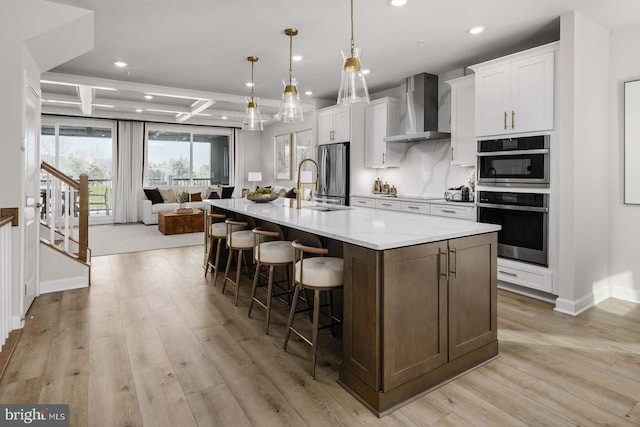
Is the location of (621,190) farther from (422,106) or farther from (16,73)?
(16,73)

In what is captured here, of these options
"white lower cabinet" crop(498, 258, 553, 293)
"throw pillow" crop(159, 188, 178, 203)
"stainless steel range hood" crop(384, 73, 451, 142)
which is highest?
"stainless steel range hood" crop(384, 73, 451, 142)

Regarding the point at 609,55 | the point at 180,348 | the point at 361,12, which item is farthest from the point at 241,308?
the point at 609,55

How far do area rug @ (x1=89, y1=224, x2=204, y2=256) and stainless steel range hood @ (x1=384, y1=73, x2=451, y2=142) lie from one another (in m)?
4.14

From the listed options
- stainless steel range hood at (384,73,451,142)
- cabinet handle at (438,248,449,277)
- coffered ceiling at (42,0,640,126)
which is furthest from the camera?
stainless steel range hood at (384,73,451,142)

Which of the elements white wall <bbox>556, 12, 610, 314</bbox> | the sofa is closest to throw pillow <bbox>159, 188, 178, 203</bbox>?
the sofa

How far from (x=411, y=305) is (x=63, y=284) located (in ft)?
12.6

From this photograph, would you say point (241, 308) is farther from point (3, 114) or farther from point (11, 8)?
point (11, 8)

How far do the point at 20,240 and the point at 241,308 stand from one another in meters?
1.87

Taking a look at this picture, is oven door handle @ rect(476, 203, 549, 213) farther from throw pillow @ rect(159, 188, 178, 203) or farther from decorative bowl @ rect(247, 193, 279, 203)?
throw pillow @ rect(159, 188, 178, 203)

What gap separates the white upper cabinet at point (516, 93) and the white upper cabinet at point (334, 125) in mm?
2452

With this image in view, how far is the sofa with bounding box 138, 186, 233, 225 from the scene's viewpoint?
29.8ft

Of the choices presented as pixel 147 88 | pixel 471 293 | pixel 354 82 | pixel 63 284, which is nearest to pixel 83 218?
pixel 63 284

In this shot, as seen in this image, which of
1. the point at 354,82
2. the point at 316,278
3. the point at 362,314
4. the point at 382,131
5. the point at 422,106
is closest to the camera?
the point at 362,314

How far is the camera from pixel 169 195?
9.63m
